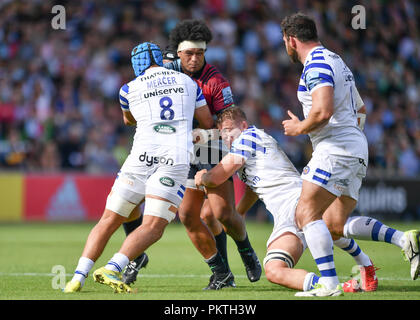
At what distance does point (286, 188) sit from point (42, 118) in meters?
12.3

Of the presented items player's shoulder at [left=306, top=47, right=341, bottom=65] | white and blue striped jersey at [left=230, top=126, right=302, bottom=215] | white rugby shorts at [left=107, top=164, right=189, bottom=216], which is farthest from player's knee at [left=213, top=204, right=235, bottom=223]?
player's shoulder at [left=306, top=47, right=341, bottom=65]

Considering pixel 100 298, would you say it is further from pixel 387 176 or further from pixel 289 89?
pixel 289 89

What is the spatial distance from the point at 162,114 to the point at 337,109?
159 cm

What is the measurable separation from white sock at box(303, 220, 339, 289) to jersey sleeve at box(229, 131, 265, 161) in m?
1.06

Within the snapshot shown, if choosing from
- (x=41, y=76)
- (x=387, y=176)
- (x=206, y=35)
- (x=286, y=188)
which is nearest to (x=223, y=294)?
(x=286, y=188)

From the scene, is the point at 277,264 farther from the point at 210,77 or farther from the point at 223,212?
the point at 210,77

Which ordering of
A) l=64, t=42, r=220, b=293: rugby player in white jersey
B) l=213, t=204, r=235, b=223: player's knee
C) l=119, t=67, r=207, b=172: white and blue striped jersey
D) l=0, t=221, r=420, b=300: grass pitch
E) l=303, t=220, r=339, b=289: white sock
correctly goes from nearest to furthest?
l=303, t=220, r=339, b=289: white sock
l=0, t=221, r=420, b=300: grass pitch
l=64, t=42, r=220, b=293: rugby player in white jersey
l=119, t=67, r=207, b=172: white and blue striped jersey
l=213, t=204, r=235, b=223: player's knee

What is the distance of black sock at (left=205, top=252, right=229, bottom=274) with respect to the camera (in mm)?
7285

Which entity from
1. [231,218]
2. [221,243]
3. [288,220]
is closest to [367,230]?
[288,220]

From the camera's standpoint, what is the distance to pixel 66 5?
67.7 ft

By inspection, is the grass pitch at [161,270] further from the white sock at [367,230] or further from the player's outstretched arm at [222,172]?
the player's outstretched arm at [222,172]

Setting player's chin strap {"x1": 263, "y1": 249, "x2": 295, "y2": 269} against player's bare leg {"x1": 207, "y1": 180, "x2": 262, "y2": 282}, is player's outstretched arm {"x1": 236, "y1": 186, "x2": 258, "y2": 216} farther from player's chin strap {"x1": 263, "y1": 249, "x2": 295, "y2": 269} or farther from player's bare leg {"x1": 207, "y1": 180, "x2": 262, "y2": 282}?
player's chin strap {"x1": 263, "y1": 249, "x2": 295, "y2": 269}

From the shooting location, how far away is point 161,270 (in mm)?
8805

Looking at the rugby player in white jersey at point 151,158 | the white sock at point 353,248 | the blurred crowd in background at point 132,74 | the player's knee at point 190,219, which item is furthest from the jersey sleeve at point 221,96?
the blurred crowd in background at point 132,74
